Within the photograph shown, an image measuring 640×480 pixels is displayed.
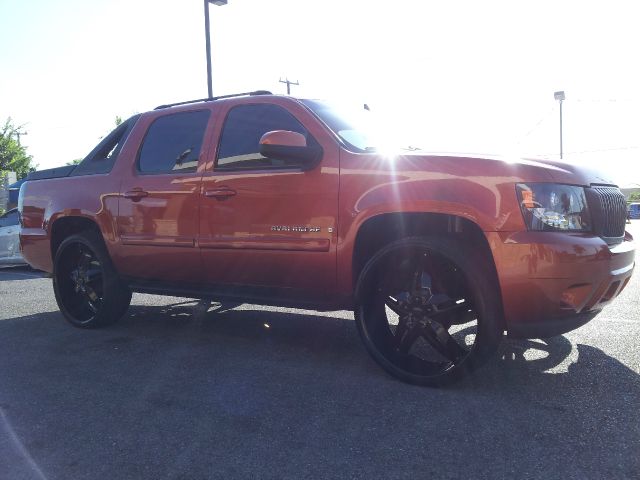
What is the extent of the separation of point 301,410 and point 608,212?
2.13 meters

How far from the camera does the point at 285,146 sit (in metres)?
3.61

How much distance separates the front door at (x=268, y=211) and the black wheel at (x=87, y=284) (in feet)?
4.08

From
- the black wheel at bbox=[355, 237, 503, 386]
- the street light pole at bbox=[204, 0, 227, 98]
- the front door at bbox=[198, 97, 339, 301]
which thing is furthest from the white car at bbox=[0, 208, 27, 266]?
the black wheel at bbox=[355, 237, 503, 386]

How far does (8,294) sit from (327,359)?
224 inches

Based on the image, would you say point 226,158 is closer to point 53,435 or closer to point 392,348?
point 392,348

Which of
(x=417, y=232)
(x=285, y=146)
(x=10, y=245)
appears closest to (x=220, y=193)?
(x=285, y=146)

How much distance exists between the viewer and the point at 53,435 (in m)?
2.80

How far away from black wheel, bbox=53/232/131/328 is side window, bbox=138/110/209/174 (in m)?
0.95

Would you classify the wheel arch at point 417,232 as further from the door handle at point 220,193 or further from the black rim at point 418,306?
the door handle at point 220,193

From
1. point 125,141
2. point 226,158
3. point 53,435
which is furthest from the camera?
point 125,141

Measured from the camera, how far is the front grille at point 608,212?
316 cm

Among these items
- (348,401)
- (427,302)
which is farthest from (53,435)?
(427,302)

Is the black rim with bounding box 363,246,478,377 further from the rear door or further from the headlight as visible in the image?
the rear door

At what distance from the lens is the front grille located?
3159mm
